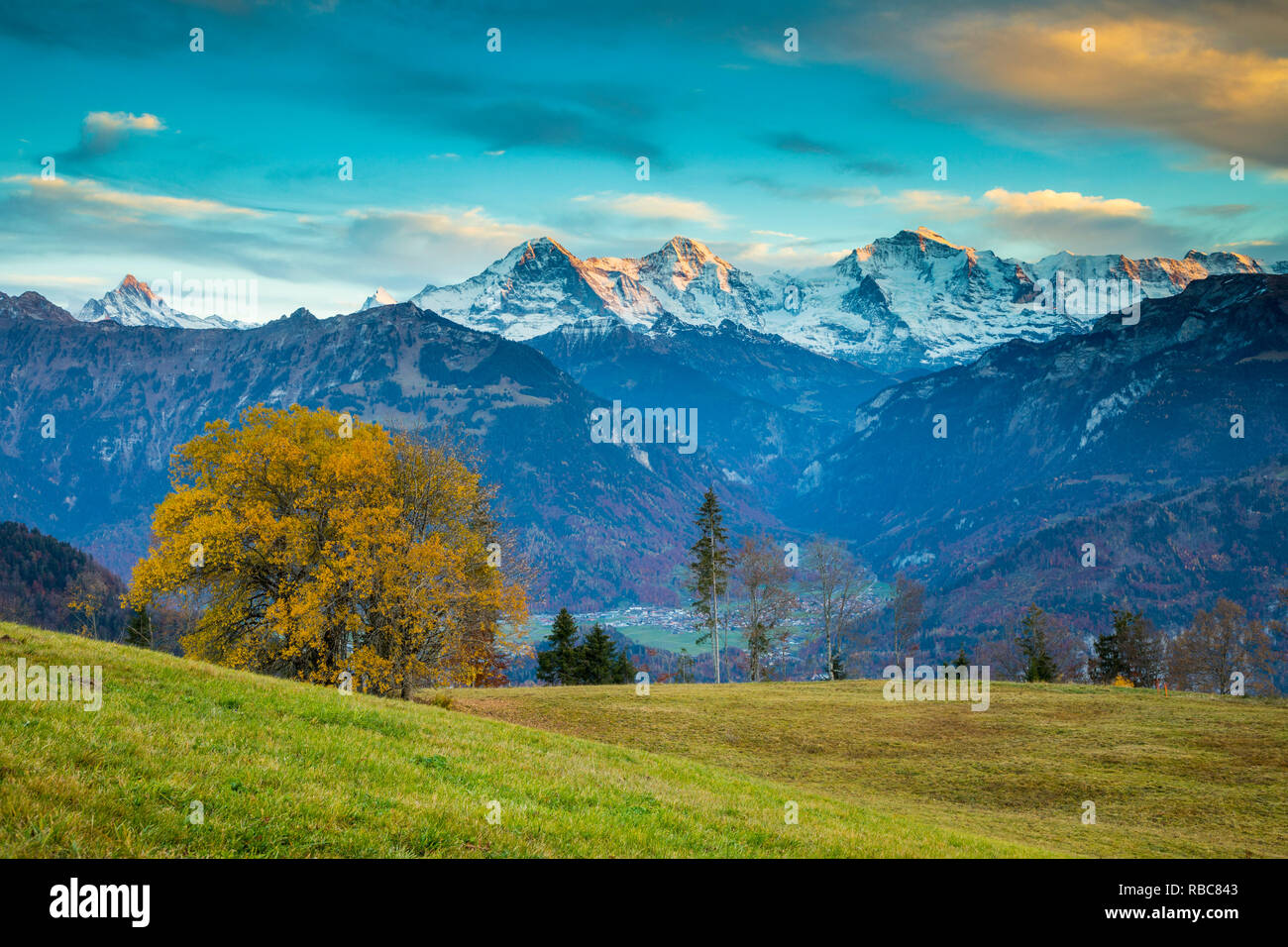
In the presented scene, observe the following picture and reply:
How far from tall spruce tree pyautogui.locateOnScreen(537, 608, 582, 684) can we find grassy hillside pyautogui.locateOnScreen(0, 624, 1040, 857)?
59569mm

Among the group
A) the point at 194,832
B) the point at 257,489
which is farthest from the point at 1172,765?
the point at 257,489

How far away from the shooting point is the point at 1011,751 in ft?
116

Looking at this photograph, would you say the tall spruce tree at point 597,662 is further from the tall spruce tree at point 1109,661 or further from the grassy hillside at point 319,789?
the grassy hillside at point 319,789

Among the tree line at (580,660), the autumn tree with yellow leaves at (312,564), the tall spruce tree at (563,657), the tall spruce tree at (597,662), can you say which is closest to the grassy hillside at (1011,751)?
the autumn tree with yellow leaves at (312,564)

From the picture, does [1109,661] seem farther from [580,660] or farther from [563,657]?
[563,657]

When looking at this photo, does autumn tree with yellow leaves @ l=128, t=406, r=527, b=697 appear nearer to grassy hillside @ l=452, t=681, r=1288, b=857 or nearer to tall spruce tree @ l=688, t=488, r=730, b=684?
grassy hillside @ l=452, t=681, r=1288, b=857

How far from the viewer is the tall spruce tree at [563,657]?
80.5 m

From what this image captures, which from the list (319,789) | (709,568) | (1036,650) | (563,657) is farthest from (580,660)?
(319,789)

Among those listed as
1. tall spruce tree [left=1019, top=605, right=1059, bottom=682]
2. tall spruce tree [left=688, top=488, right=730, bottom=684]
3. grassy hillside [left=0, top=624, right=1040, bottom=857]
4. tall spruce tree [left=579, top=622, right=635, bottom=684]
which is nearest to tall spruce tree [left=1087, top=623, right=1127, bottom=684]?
tall spruce tree [left=1019, top=605, right=1059, bottom=682]

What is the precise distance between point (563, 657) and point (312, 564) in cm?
4862

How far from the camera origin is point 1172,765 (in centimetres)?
3192

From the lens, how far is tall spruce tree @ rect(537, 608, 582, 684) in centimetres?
8050
